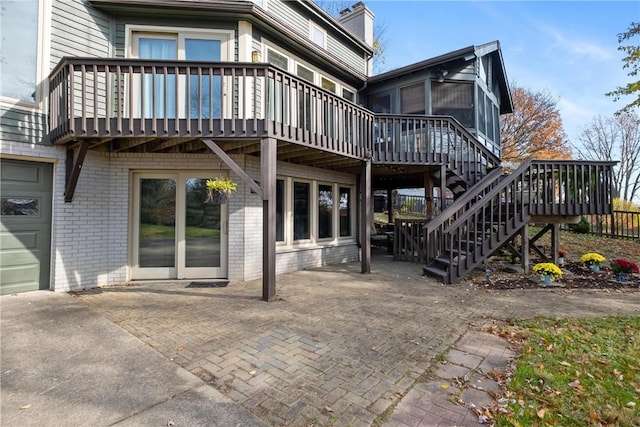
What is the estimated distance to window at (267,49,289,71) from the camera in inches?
281

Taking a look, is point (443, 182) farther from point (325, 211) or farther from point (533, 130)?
point (533, 130)

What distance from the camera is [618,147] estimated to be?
29141 mm

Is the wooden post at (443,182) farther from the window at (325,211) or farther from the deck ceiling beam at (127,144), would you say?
the deck ceiling beam at (127,144)

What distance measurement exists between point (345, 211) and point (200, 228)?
4.47 metres

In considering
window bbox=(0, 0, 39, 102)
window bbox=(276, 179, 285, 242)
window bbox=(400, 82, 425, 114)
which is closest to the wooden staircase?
window bbox=(276, 179, 285, 242)

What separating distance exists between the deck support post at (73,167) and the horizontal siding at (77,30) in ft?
5.21

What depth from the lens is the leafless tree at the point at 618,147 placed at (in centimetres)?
2839

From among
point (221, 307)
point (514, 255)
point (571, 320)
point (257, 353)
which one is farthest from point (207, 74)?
point (514, 255)

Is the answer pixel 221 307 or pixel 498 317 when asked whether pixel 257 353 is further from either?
pixel 498 317

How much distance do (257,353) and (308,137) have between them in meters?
3.82

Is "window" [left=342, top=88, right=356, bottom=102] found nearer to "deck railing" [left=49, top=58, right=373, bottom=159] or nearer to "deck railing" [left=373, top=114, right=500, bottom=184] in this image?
"deck railing" [left=373, top=114, right=500, bottom=184]

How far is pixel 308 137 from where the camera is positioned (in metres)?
5.81

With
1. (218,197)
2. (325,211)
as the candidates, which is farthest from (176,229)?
(325,211)

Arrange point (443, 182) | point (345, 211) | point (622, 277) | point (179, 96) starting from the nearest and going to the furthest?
point (179, 96) < point (622, 277) < point (443, 182) < point (345, 211)
